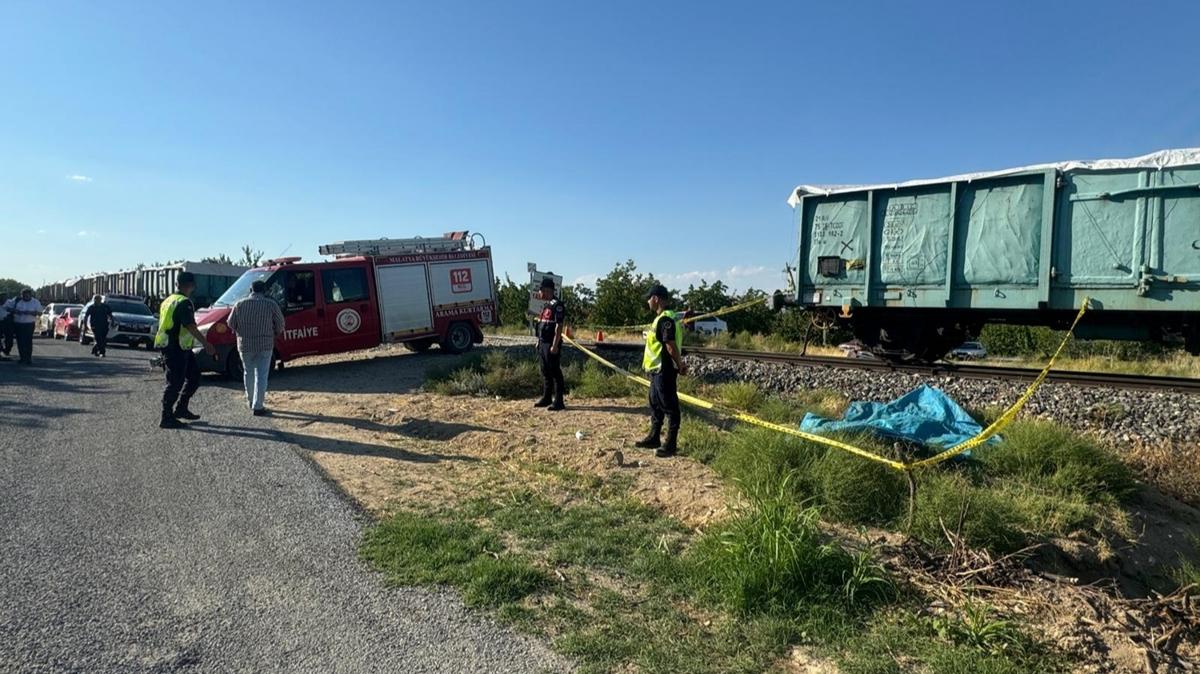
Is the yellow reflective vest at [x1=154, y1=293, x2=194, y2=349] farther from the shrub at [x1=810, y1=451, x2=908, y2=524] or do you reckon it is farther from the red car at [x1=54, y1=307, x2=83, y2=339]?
the red car at [x1=54, y1=307, x2=83, y2=339]

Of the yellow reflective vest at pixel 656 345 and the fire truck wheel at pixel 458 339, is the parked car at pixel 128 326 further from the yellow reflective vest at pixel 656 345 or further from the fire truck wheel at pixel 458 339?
the yellow reflective vest at pixel 656 345

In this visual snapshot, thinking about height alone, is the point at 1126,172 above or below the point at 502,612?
above

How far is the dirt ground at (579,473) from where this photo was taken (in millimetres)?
3285

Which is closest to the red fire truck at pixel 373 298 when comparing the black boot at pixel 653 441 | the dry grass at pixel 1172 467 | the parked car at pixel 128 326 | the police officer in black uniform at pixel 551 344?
the police officer in black uniform at pixel 551 344

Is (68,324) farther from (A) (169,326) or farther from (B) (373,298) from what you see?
(A) (169,326)

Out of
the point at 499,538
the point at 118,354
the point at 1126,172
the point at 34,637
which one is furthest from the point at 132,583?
the point at 118,354

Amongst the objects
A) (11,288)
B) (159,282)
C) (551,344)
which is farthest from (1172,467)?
(11,288)

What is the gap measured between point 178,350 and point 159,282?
24.8 meters

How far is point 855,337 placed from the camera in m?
11.9

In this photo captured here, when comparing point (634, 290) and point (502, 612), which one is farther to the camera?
point (634, 290)

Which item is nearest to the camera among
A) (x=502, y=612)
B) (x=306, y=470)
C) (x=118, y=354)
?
(x=502, y=612)

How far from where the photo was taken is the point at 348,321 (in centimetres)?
1339

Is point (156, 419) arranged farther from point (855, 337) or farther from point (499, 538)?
point (855, 337)

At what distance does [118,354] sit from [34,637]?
57.2 ft
